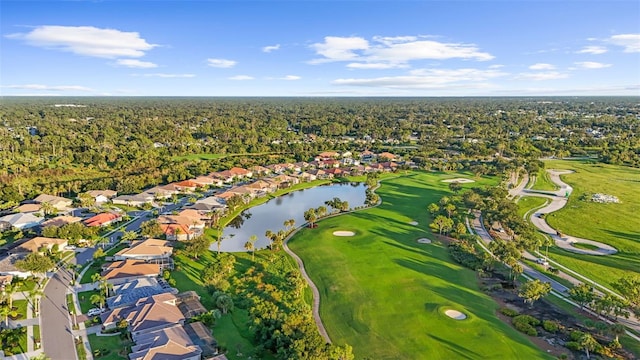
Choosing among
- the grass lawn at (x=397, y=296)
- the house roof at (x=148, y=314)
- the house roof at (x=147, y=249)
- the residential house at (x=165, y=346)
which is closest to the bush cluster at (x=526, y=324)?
the grass lawn at (x=397, y=296)

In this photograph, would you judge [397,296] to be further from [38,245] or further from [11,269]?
[38,245]

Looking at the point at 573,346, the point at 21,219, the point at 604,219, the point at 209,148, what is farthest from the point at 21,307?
the point at 209,148

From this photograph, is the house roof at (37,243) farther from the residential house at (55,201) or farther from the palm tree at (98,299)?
the residential house at (55,201)

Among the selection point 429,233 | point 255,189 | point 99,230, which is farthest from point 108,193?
point 429,233

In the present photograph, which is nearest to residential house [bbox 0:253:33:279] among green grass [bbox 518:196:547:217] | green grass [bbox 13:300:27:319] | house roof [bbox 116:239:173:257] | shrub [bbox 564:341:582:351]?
green grass [bbox 13:300:27:319]

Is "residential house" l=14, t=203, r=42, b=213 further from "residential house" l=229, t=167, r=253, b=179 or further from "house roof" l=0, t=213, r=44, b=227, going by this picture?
"residential house" l=229, t=167, r=253, b=179
